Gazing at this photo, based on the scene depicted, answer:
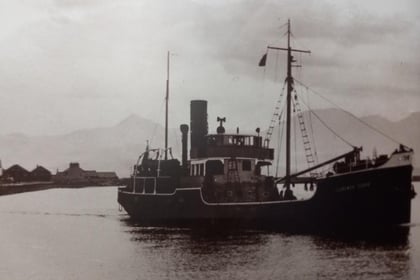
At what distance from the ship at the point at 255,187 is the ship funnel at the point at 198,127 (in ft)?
0.11

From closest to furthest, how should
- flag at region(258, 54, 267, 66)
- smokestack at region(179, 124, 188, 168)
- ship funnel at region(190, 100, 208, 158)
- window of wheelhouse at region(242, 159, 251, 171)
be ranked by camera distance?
1. flag at region(258, 54, 267, 66)
2. window of wheelhouse at region(242, 159, 251, 171)
3. ship funnel at region(190, 100, 208, 158)
4. smokestack at region(179, 124, 188, 168)

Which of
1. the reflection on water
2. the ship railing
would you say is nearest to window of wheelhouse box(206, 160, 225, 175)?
the ship railing

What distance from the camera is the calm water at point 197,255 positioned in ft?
42.9

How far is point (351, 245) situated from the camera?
1633 cm

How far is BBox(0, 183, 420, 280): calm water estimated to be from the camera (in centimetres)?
1307

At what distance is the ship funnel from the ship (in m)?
0.03

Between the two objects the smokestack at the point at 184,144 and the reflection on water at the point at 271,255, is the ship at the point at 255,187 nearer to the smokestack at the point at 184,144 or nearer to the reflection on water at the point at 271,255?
the smokestack at the point at 184,144

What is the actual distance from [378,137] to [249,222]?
482cm

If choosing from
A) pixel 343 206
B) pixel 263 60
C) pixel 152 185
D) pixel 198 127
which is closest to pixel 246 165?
pixel 198 127

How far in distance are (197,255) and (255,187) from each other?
235 inches

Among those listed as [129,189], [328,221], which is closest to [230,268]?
[328,221]

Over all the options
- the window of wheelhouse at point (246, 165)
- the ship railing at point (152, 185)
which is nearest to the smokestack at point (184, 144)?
the ship railing at point (152, 185)

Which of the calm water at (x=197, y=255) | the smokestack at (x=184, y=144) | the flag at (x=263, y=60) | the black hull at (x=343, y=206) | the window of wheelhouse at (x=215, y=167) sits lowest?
the calm water at (x=197, y=255)

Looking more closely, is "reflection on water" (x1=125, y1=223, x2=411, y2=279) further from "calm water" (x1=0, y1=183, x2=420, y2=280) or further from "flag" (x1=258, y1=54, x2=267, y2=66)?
"flag" (x1=258, y1=54, x2=267, y2=66)
